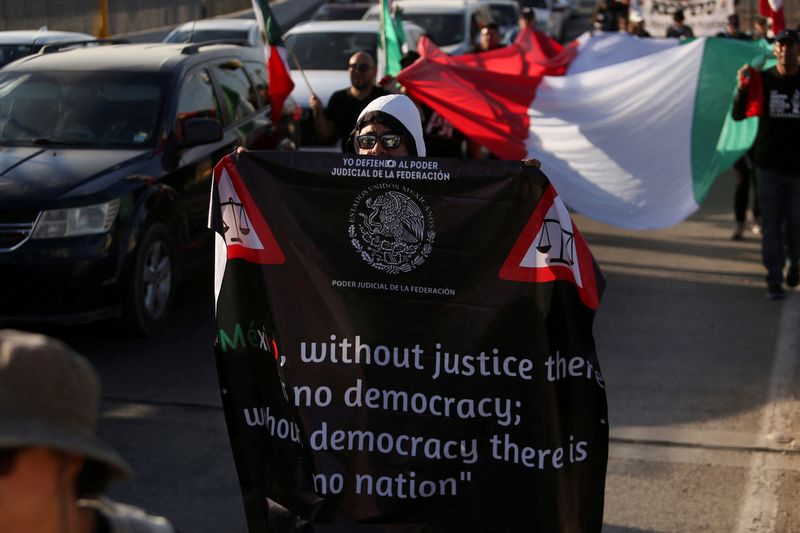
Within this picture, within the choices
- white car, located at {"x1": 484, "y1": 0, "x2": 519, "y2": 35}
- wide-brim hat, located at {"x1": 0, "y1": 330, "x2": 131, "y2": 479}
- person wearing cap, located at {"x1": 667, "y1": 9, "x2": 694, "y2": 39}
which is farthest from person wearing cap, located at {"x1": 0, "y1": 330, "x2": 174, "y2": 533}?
white car, located at {"x1": 484, "y1": 0, "x2": 519, "y2": 35}

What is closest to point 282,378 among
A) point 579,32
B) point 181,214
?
point 181,214

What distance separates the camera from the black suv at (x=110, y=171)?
791 centimetres

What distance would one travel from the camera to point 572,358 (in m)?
4.36

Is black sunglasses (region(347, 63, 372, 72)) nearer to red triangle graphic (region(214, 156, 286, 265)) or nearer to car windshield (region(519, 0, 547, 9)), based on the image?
red triangle graphic (region(214, 156, 286, 265))

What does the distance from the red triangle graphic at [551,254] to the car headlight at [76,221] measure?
427 centimetres

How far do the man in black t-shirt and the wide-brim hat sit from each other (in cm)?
805

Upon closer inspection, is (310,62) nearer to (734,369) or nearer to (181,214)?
(181,214)

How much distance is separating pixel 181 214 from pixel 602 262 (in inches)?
164

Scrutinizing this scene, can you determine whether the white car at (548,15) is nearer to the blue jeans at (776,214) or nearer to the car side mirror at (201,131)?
the blue jeans at (776,214)

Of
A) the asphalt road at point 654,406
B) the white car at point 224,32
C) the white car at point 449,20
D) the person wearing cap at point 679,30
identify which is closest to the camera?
the asphalt road at point 654,406

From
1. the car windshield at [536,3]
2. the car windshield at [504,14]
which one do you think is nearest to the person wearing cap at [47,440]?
the car windshield at [504,14]

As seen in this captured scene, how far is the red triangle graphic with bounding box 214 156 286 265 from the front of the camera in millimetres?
4602

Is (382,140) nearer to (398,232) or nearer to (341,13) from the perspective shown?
(398,232)

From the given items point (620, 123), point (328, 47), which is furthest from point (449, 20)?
point (620, 123)
